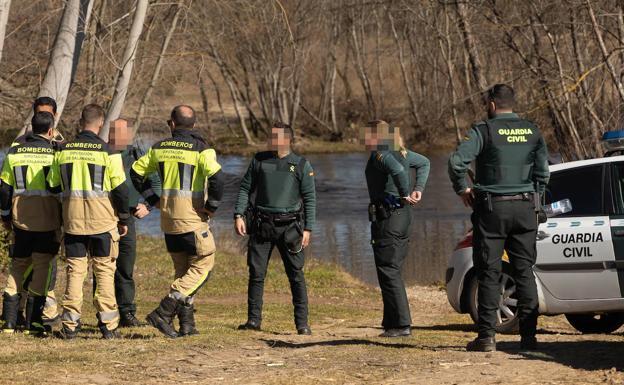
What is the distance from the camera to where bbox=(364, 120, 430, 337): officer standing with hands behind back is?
29.3ft

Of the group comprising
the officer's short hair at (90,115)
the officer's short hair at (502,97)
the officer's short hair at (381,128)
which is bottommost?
the officer's short hair at (381,128)

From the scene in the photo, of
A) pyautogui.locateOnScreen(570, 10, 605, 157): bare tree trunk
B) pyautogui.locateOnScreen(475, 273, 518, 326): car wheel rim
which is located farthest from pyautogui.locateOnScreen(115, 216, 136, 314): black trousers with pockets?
pyautogui.locateOnScreen(570, 10, 605, 157): bare tree trunk

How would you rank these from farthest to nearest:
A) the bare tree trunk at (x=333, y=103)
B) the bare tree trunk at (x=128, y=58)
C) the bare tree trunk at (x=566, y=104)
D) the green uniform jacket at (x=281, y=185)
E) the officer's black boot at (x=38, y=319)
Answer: the bare tree trunk at (x=333, y=103) < the bare tree trunk at (x=566, y=104) < the bare tree trunk at (x=128, y=58) < the green uniform jacket at (x=281, y=185) < the officer's black boot at (x=38, y=319)

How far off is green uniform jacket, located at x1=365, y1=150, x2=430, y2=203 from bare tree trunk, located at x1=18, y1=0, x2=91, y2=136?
17.2 ft

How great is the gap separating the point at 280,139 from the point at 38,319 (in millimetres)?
2431

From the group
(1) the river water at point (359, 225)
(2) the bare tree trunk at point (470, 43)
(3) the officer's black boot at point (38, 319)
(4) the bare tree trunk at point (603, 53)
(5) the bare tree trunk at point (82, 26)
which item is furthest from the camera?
(1) the river water at point (359, 225)

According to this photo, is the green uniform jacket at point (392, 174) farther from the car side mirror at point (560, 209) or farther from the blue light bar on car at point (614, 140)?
the blue light bar on car at point (614, 140)

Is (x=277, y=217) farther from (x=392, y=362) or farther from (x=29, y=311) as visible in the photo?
(x=29, y=311)

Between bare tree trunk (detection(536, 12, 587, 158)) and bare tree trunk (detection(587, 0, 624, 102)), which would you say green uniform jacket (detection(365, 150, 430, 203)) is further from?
bare tree trunk (detection(536, 12, 587, 158))

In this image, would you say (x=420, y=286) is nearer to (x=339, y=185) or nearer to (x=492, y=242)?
(x=492, y=242)

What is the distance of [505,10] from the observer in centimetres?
1836

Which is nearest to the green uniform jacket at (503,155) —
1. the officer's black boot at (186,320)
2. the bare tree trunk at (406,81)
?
the officer's black boot at (186,320)

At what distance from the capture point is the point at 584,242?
30.3 ft

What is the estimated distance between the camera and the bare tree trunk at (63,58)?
42.6ft
